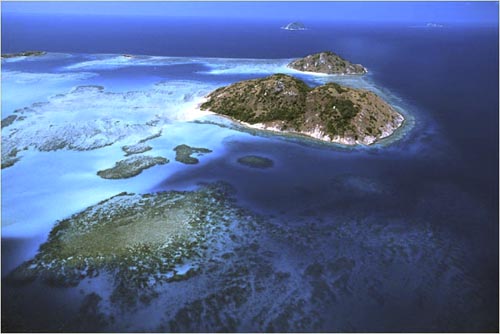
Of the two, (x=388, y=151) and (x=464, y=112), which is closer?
(x=388, y=151)

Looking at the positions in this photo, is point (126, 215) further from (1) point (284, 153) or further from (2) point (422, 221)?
(2) point (422, 221)

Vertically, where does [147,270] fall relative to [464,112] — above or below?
below

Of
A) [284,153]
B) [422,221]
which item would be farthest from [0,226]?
[422,221]

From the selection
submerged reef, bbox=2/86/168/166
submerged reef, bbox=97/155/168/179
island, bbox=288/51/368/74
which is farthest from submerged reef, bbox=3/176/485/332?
island, bbox=288/51/368/74

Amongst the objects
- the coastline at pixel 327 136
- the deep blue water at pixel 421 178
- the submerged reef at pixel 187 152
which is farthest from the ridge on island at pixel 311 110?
the submerged reef at pixel 187 152

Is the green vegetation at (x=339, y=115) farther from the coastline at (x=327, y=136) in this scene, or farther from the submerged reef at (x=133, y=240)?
the submerged reef at (x=133, y=240)

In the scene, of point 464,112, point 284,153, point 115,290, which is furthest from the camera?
point 464,112
